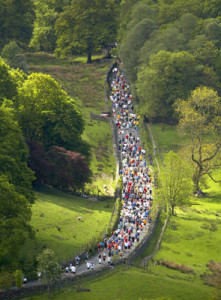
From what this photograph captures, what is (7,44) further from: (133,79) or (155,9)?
(155,9)

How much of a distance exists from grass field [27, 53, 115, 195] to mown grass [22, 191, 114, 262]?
9.18 metres

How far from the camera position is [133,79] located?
15388 centimetres

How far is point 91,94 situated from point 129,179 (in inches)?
1935

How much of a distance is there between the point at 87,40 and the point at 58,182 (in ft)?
243

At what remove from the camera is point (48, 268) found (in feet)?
212

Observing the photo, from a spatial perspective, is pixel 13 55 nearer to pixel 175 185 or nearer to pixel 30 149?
pixel 30 149

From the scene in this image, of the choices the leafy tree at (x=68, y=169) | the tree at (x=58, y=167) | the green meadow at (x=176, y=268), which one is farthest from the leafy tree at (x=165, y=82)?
the tree at (x=58, y=167)

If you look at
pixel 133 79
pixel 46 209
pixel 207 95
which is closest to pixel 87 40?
pixel 133 79

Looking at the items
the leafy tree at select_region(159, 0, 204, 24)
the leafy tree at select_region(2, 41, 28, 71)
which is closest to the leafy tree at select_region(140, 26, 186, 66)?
the leafy tree at select_region(159, 0, 204, 24)

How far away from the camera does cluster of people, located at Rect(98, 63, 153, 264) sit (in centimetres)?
8200

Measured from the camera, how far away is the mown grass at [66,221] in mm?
76375

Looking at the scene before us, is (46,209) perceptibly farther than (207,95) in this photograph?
No

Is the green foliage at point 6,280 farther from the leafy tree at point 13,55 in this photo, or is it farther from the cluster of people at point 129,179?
the leafy tree at point 13,55

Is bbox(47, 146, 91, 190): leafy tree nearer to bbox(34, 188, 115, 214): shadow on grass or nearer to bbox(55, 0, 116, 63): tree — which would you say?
bbox(34, 188, 115, 214): shadow on grass
